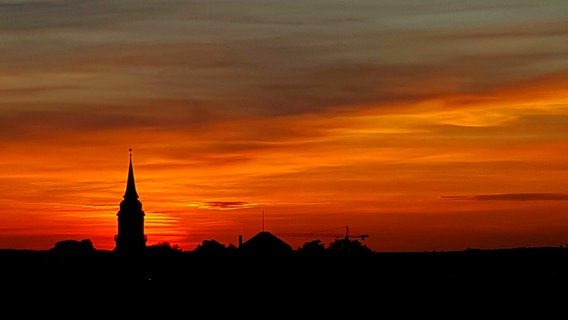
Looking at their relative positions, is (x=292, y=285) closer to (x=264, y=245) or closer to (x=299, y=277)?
(x=299, y=277)

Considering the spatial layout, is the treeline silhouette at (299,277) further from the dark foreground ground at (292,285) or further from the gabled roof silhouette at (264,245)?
the gabled roof silhouette at (264,245)

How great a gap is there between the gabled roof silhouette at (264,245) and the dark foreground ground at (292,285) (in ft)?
89.6

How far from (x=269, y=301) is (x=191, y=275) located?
25290 millimetres

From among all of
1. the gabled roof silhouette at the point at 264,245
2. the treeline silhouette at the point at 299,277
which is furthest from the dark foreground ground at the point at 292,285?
the gabled roof silhouette at the point at 264,245

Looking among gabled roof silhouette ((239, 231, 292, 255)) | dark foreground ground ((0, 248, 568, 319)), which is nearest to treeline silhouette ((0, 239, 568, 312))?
dark foreground ground ((0, 248, 568, 319))

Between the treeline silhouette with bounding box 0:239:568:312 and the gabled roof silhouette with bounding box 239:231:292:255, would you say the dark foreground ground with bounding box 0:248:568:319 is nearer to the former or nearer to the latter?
the treeline silhouette with bounding box 0:239:568:312

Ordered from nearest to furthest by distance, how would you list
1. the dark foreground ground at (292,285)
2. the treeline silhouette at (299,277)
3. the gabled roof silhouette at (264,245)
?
the dark foreground ground at (292,285) < the treeline silhouette at (299,277) < the gabled roof silhouette at (264,245)

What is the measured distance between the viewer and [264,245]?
176125mm

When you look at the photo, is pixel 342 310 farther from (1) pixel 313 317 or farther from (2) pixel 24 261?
(2) pixel 24 261

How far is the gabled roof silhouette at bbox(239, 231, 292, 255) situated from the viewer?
564ft

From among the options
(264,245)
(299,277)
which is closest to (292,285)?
(299,277)

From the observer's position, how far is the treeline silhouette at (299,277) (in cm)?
9712

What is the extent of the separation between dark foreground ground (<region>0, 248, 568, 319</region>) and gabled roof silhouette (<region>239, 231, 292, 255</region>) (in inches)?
1075

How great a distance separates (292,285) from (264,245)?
226 ft
